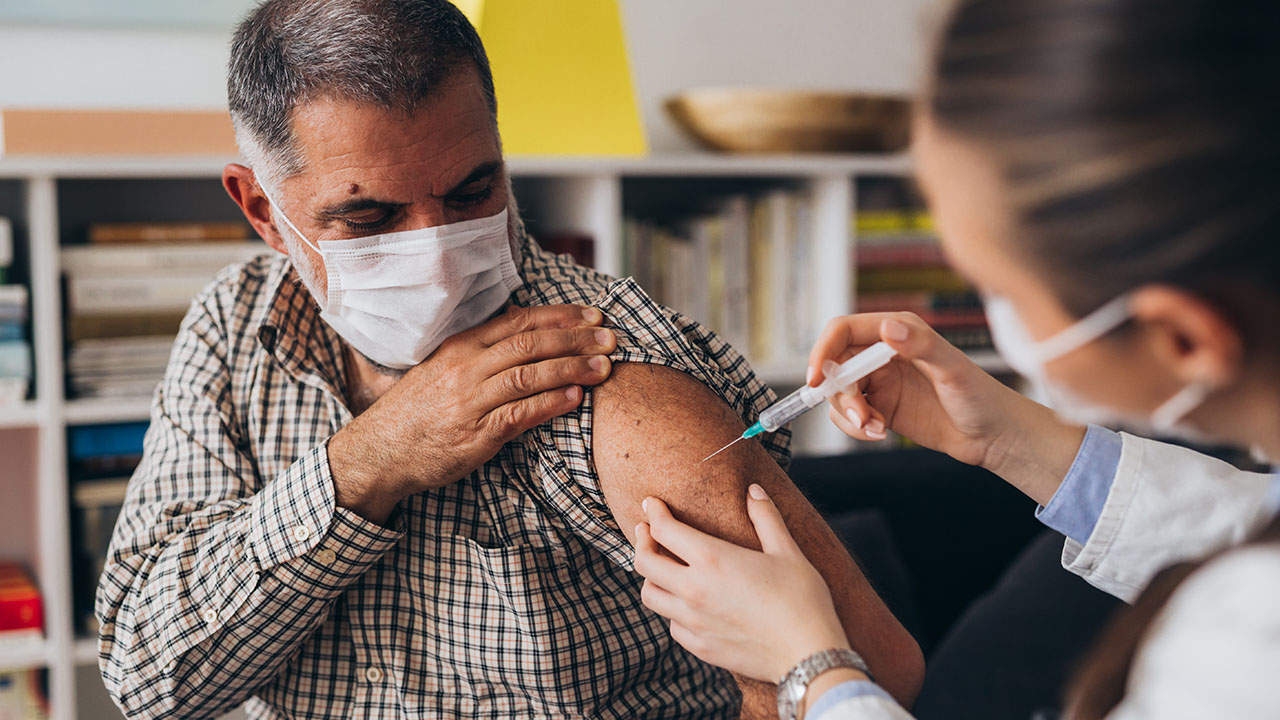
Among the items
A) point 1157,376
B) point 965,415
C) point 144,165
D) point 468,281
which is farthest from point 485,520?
point 144,165

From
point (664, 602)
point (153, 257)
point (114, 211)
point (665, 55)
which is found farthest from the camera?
point (665, 55)

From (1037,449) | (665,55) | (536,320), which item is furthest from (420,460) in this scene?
(665,55)

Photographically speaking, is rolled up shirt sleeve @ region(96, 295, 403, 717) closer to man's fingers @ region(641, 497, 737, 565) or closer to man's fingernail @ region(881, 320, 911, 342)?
man's fingers @ region(641, 497, 737, 565)

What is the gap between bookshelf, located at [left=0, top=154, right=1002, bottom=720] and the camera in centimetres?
197

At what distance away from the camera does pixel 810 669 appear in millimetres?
816

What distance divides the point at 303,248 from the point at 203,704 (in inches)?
21.3

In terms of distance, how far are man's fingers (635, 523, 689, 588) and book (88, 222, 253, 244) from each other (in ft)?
4.71

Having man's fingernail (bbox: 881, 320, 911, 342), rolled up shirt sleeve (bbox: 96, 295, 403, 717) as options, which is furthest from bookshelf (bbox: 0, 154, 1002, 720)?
man's fingernail (bbox: 881, 320, 911, 342)

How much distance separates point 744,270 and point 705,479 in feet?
4.98

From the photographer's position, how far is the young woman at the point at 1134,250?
595 mm

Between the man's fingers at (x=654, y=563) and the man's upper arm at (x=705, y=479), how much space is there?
0.05 meters

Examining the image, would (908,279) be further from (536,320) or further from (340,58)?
(340,58)

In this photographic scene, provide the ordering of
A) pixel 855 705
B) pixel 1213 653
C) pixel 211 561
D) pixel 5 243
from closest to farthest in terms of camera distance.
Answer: pixel 1213 653 < pixel 855 705 < pixel 211 561 < pixel 5 243

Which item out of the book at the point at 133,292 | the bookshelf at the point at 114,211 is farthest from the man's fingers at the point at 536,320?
the book at the point at 133,292
